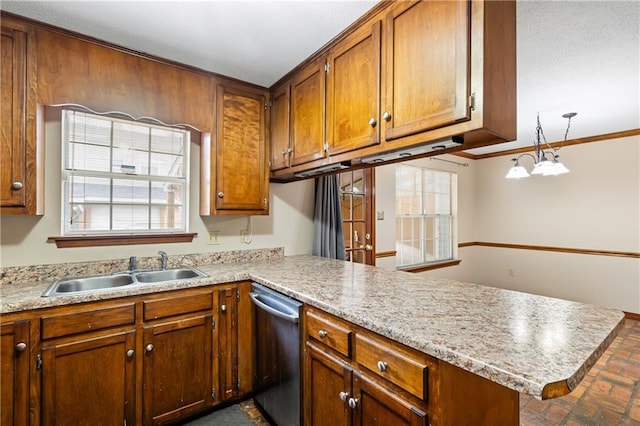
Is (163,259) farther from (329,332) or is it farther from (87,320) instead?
(329,332)

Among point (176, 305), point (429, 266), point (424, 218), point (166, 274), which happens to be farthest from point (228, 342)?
point (424, 218)

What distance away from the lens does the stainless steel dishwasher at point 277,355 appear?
1.68 metres

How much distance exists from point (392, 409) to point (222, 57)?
2.30 metres

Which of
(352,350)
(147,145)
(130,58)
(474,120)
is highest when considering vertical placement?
(130,58)

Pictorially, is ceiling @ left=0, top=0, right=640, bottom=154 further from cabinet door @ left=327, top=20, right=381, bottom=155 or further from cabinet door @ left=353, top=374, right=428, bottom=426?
A: cabinet door @ left=353, top=374, right=428, bottom=426

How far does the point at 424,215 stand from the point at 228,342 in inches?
143

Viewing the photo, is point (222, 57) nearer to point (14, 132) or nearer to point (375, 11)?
point (375, 11)

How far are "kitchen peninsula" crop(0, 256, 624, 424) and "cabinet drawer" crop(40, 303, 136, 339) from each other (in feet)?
0.22

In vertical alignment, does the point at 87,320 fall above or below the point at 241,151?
below

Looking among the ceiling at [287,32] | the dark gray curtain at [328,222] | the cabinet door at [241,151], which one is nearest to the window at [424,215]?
the dark gray curtain at [328,222]

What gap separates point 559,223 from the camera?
181 inches

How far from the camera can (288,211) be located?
302 centimetres

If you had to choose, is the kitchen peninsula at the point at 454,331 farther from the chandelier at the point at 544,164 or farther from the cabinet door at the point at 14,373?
the chandelier at the point at 544,164

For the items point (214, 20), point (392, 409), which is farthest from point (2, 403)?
point (214, 20)
